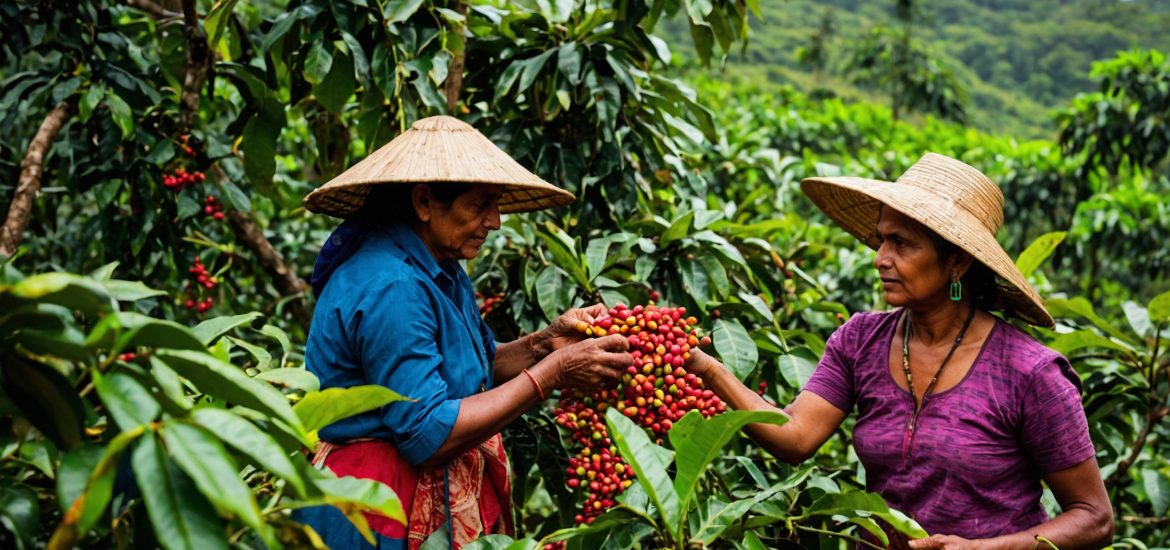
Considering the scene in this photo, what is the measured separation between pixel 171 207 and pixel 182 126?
27 centimetres

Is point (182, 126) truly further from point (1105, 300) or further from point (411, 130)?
point (1105, 300)

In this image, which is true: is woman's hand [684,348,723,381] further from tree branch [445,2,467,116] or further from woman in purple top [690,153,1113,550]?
tree branch [445,2,467,116]

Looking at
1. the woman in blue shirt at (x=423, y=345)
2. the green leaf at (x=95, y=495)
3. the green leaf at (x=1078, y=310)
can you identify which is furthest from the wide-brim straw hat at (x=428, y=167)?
the green leaf at (x=1078, y=310)

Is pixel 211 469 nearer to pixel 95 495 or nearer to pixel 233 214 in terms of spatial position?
pixel 95 495

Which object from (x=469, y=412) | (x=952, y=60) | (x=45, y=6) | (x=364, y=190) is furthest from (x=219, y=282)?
(x=952, y=60)

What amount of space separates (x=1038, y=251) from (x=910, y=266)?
78 centimetres

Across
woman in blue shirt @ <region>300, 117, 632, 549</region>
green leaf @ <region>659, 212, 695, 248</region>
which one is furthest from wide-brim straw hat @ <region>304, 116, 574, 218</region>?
green leaf @ <region>659, 212, 695, 248</region>

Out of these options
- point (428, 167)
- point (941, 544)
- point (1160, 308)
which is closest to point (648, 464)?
point (941, 544)

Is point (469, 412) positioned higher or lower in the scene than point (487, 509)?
higher

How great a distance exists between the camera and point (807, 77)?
81.3 ft

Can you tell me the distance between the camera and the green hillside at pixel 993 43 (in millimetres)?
24422

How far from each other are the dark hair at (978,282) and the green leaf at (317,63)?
1665 mm

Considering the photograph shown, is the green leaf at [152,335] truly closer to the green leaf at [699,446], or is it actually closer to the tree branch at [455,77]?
the green leaf at [699,446]

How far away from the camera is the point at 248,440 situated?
105 centimetres
